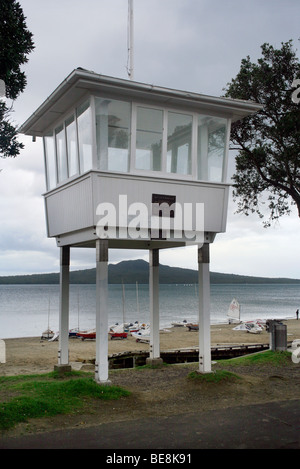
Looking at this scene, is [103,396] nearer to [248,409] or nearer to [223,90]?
[248,409]

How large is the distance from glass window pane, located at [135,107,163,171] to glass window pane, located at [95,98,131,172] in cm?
37

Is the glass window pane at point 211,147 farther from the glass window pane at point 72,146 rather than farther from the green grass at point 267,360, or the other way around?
the green grass at point 267,360

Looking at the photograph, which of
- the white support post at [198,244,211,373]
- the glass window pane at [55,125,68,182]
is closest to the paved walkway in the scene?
the white support post at [198,244,211,373]

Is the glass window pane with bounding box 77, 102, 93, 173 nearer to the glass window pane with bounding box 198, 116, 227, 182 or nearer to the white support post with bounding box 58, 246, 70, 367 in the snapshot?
the glass window pane with bounding box 198, 116, 227, 182

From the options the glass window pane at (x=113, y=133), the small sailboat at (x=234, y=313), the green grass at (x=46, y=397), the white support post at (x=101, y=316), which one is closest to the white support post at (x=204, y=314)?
the green grass at (x=46, y=397)

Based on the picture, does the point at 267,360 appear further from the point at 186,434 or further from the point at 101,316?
the point at 186,434

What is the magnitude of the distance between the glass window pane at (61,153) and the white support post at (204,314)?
5.04 meters

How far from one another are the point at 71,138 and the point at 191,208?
14.1ft

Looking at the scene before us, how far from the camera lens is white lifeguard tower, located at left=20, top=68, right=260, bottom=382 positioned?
12672 millimetres

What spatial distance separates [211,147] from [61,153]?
485cm

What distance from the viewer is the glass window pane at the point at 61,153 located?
14.6 metres

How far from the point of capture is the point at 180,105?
13891 mm

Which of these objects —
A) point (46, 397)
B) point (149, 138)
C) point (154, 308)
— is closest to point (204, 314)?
point (154, 308)

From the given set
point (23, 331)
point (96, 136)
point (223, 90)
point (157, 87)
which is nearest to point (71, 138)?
point (96, 136)
